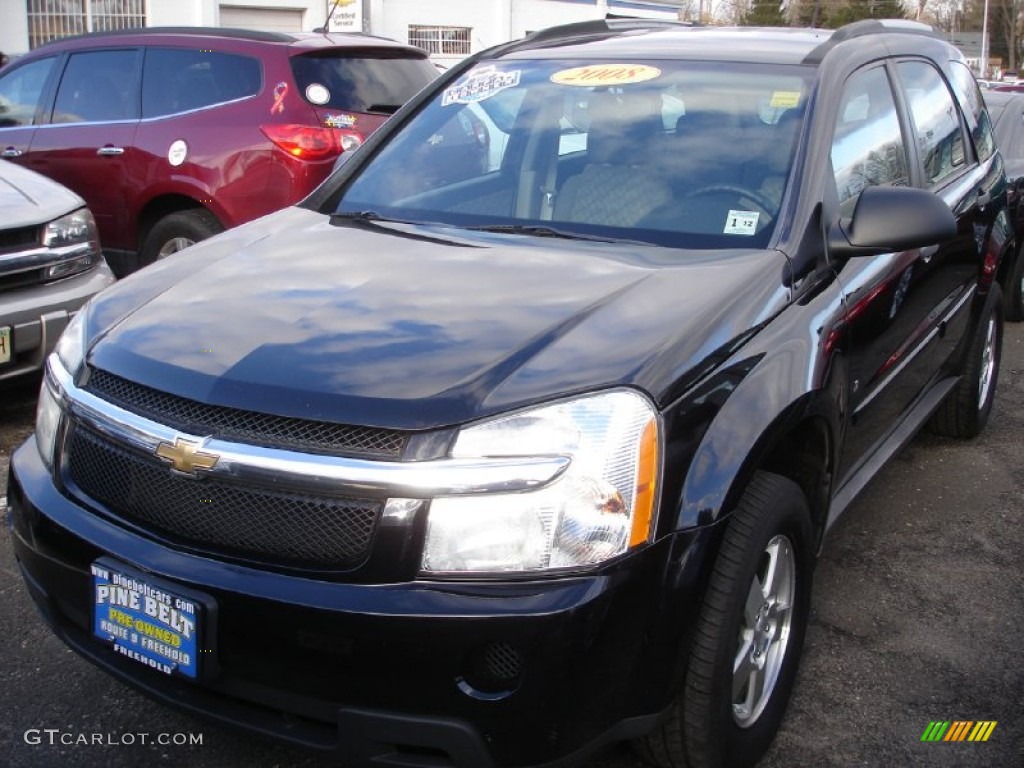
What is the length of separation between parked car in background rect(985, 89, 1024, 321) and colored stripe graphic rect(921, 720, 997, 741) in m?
4.55

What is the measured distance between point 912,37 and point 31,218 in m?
3.93

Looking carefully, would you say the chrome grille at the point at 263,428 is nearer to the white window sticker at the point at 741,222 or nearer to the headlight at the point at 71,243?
the white window sticker at the point at 741,222

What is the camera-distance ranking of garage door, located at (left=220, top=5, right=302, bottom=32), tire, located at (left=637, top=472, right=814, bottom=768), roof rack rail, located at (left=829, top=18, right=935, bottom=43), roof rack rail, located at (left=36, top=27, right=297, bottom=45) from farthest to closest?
garage door, located at (left=220, top=5, right=302, bottom=32) < roof rack rail, located at (left=36, top=27, right=297, bottom=45) < roof rack rail, located at (left=829, top=18, right=935, bottom=43) < tire, located at (left=637, top=472, right=814, bottom=768)

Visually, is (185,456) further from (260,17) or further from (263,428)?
(260,17)

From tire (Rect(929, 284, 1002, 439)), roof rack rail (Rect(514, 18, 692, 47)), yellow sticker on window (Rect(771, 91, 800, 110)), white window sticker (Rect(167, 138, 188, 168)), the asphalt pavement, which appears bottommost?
the asphalt pavement

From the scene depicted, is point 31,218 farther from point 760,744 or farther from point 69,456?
point 760,744

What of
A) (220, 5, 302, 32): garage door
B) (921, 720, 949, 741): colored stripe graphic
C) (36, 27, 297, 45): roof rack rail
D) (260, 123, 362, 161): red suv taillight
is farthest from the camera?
(220, 5, 302, 32): garage door

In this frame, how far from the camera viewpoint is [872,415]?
3.66m

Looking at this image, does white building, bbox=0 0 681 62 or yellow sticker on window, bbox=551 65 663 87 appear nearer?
yellow sticker on window, bbox=551 65 663 87

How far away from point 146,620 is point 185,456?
0.36 metres

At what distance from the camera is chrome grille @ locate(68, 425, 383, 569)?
227 cm

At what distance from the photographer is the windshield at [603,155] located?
323 cm

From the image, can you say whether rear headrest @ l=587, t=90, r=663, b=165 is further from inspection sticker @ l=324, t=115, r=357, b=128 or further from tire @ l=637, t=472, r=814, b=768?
inspection sticker @ l=324, t=115, r=357, b=128

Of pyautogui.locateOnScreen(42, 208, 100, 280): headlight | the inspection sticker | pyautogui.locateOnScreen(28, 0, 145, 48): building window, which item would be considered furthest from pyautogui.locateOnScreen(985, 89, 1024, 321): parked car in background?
pyautogui.locateOnScreen(28, 0, 145, 48): building window
